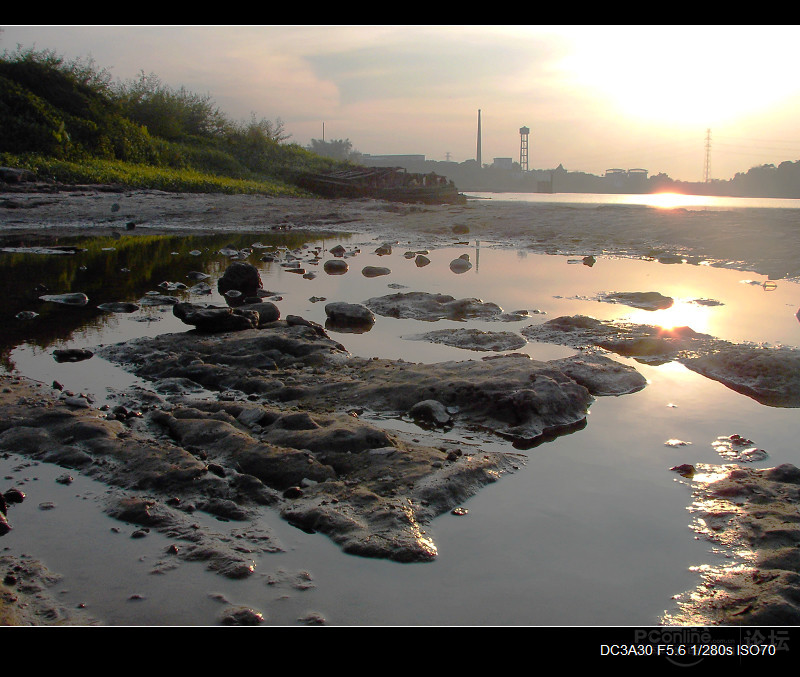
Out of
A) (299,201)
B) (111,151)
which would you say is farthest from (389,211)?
(111,151)

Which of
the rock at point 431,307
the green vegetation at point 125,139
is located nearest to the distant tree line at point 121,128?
the green vegetation at point 125,139

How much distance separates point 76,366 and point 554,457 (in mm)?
3259

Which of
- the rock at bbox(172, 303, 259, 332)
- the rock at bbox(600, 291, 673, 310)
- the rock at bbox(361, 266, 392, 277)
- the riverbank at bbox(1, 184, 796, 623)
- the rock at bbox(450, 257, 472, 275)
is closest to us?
the riverbank at bbox(1, 184, 796, 623)

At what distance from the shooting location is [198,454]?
3.02 metres

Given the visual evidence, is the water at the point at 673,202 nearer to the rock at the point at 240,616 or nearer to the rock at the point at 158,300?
the rock at the point at 158,300

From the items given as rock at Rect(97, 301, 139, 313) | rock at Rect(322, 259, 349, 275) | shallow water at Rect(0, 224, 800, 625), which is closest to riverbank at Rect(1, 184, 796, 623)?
shallow water at Rect(0, 224, 800, 625)

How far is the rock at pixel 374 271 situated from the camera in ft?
29.2

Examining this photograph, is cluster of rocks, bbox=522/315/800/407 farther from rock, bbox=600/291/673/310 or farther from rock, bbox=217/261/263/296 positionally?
rock, bbox=217/261/263/296

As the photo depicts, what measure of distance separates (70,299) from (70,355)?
221 cm

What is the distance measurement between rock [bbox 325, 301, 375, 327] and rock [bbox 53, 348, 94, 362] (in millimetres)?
2079

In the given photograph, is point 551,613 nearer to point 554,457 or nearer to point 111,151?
point 554,457

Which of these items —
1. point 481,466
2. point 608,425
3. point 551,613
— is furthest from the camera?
point 608,425

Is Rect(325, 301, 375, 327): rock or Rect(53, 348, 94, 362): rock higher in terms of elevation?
Rect(325, 301, 375, 327): rock

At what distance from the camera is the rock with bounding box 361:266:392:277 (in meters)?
8.90
